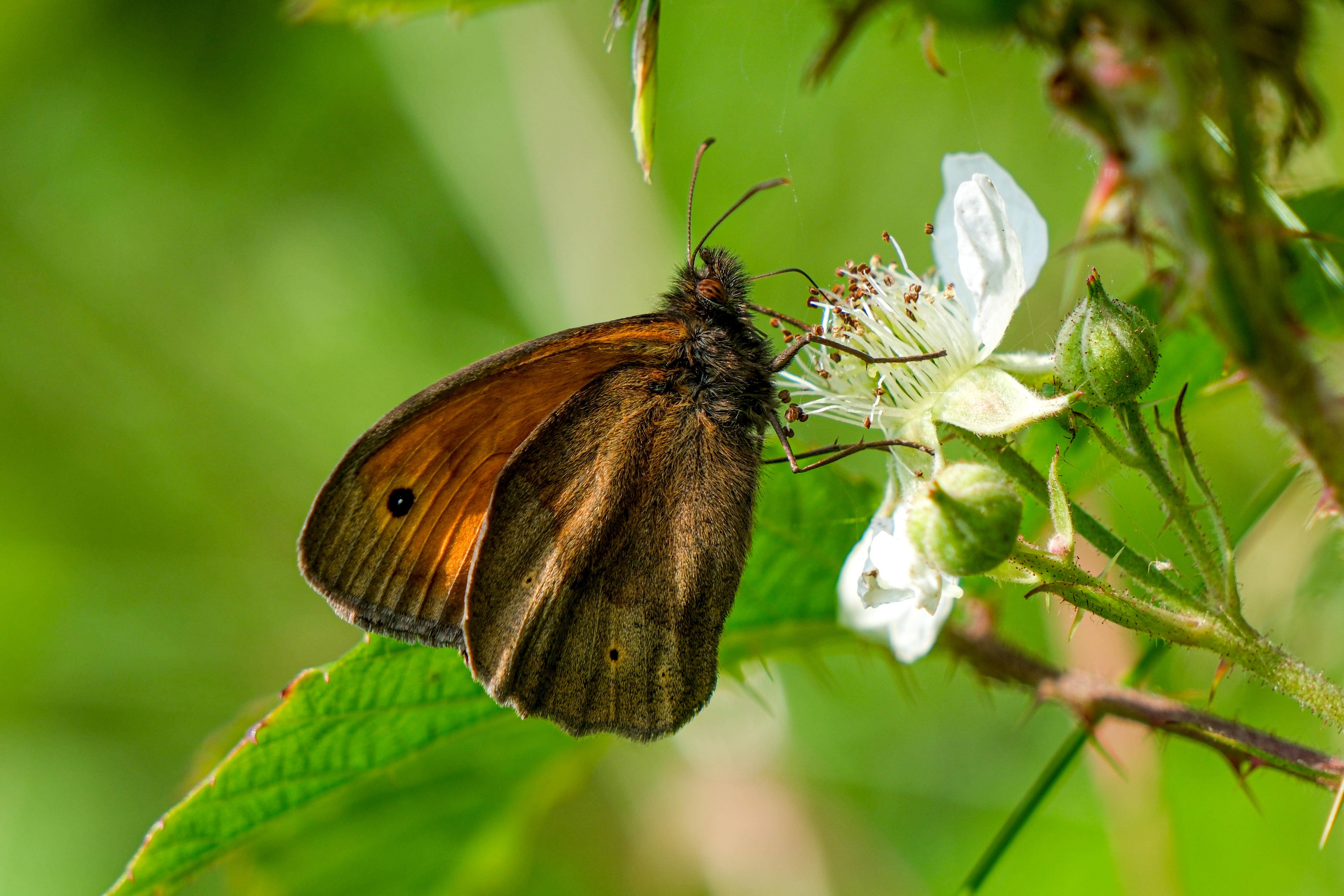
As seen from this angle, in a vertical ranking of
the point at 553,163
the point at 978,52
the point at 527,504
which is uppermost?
the point at 553,163

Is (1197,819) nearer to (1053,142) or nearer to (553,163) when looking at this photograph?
(1053,142)

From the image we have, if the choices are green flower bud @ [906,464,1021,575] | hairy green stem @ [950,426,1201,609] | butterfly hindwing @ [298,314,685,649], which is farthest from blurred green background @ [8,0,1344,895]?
green flower bud @ [906,464,1021,575]

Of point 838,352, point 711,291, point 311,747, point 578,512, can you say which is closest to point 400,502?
point 578,512

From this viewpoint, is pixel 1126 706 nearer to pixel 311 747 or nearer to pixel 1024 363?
pixel 1024 363

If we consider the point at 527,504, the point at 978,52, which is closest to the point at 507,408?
the point at 527,504

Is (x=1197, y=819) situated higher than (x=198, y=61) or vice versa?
(x=198, y=61)

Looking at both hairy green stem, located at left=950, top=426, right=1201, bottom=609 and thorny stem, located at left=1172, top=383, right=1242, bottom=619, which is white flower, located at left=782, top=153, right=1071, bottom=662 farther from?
thorny stem, located at left=1172, top=383, right=1242, bottom=619

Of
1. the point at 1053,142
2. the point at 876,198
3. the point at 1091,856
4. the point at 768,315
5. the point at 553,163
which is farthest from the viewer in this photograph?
the point at 553,163

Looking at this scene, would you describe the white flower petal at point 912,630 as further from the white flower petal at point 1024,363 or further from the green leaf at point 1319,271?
the green leaf at point 1319,271
